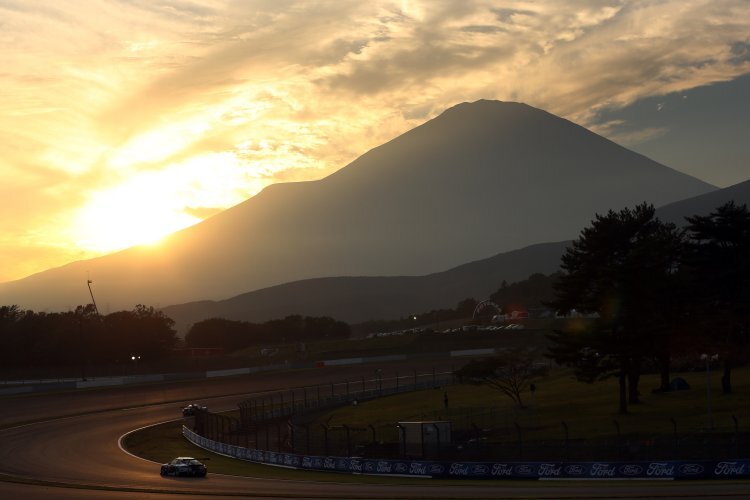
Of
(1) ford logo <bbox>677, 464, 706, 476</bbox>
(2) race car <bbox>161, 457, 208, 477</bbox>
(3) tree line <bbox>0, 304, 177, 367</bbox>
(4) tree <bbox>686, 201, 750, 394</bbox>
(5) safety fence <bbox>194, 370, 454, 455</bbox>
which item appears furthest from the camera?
(3) tree line <bbox>0, 304, 177, 367</bbox>

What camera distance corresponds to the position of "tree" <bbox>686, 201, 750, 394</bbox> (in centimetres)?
7278

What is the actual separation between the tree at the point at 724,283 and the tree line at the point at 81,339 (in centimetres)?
11154

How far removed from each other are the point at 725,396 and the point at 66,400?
71.1 metres

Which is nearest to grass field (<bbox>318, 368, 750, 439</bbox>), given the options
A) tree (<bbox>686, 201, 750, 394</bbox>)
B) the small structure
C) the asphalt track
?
tree (<bbox>686, 201, 750, 394</bbox>)

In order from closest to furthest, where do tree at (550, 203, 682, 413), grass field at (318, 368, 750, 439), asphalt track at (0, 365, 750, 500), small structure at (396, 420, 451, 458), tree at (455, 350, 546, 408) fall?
asphalt track at (0, 365, 750, 500), small structure at (396, 420, 451, 458), grass field at (318, 368, 750, 439), tree at (550, 203, 682, 413), tree at (455, 350, 546, 408)

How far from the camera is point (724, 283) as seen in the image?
7462 centimetres

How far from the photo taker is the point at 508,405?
272 feet

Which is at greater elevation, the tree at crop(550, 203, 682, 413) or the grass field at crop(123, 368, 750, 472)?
the tree at crop(550, 203, 682, 413)

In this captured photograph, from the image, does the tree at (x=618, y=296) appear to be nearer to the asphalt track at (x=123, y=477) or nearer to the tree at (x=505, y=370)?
the tree at (x=505, y=370)

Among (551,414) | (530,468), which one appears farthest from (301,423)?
(530,468)

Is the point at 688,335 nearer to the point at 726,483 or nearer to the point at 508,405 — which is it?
the point at 508,405

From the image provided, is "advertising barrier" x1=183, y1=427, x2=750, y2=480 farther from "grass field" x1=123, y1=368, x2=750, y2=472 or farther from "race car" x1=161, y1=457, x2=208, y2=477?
"race car" x1=161, y1=457, x2=208, y2=477

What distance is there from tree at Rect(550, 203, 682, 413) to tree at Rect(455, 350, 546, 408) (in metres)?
11.4

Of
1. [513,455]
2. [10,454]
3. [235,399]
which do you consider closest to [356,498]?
[513,455]
